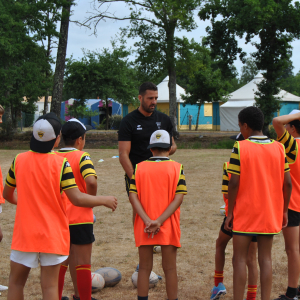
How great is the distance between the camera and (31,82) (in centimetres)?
2341

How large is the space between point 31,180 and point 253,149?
1.99 meters

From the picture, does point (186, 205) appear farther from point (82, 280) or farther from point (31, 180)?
point (31, 180)

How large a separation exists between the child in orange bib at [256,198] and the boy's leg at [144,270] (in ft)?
2.68

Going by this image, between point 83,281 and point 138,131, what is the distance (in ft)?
6.57

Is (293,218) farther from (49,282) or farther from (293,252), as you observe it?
(49,282)

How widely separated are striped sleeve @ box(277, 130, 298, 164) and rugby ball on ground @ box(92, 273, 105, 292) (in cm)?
251

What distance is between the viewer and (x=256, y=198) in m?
3.63

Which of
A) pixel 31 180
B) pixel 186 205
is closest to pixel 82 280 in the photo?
pixel 31 180

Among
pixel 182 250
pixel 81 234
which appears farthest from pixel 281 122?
pixel 182 250

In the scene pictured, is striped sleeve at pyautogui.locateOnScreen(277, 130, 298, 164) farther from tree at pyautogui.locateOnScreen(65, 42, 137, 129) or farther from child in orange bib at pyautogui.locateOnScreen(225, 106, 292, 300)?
tree at pyautogui.locateOnScreen(65, 42, 137, 129)

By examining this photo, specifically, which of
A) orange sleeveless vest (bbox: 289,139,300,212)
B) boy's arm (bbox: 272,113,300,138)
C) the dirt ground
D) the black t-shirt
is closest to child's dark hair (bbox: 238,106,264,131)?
boy's arm (bbox: 272,113,300,138)

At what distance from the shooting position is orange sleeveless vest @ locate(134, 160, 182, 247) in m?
3.67

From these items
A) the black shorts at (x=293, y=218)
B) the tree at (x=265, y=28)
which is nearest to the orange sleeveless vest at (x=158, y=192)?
the black shorts at (x=293, y=218)

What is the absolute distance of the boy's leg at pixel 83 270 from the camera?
379cm
